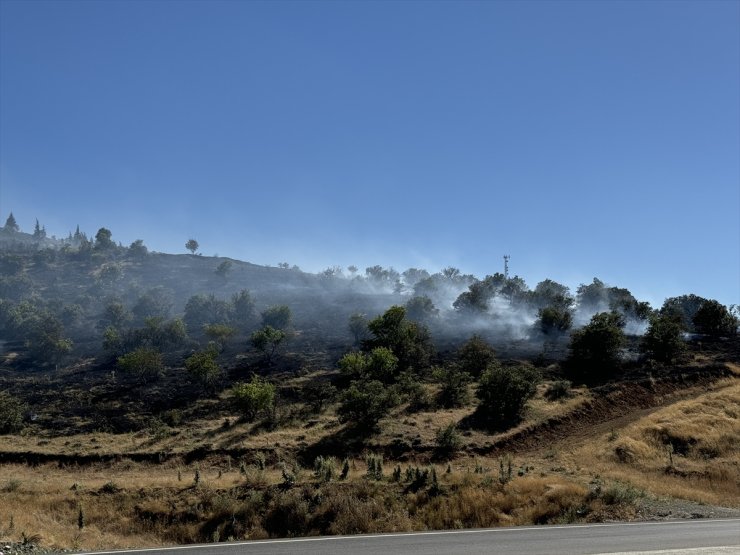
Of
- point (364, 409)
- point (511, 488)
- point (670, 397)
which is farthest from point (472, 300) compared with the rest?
point (511, 488)

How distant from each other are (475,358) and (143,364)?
4310 cm

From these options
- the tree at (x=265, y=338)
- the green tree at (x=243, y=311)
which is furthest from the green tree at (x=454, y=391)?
the green tree at (x=243, y=311)

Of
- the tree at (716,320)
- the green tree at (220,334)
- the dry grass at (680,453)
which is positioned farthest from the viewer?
the green tree at (220,334)

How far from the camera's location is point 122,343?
88438 millimetres

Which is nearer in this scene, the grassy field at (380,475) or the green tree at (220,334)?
the grassy field at (380,475)

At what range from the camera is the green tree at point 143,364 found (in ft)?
216

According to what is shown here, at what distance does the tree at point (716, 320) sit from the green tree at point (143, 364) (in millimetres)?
81190

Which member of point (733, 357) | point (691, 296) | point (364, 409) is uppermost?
point (691, 296)

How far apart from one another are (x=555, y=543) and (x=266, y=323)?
286 ft

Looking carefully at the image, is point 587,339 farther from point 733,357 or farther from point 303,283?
point 303,283

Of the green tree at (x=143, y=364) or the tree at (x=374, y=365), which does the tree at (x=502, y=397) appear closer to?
the tree at (x=374, y=365)

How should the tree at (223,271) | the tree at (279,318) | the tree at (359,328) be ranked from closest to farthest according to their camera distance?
the tree at (359,328)
the tree at (279,318)
the tree at (223,271)

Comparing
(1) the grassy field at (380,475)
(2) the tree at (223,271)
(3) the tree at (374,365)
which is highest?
(2) the tree at (223,271)

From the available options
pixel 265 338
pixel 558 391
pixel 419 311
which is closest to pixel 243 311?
pixel 419 311
